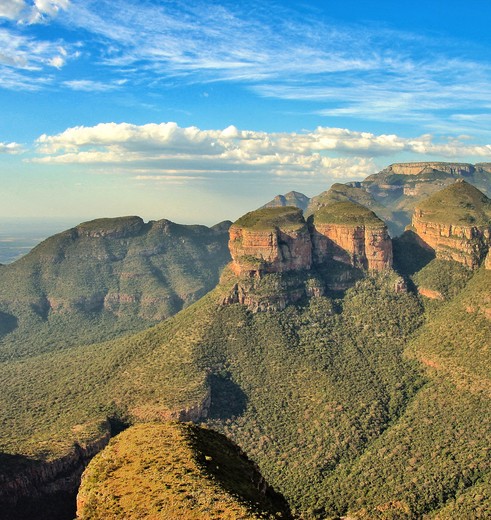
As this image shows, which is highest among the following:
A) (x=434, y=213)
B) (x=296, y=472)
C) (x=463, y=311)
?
(x=434, y=213)

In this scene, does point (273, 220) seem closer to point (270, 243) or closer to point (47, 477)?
point (270, 243)

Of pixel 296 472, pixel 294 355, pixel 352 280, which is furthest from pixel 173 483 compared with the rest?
pixel 352 280

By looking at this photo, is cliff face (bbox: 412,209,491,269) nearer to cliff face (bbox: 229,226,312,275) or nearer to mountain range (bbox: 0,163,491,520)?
mountain range (bbox: 0,163,491,520)

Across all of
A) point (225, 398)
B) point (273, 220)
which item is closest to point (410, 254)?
point (273, 220)

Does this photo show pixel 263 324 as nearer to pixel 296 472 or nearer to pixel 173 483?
pixel 296 472

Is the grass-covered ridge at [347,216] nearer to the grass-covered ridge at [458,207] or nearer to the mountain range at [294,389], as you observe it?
the mountain range at [294,389]

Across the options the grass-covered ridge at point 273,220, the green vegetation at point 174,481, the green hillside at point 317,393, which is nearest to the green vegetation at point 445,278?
the green hillside at point 317,393

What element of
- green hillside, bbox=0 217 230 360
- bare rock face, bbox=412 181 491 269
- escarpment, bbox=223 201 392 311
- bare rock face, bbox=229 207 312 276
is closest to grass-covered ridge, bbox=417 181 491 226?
bare rock face, bbox=412 181 491 269
